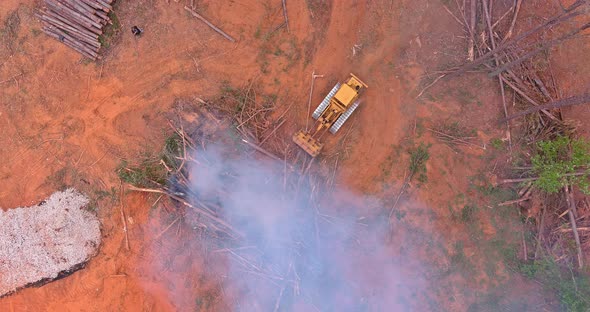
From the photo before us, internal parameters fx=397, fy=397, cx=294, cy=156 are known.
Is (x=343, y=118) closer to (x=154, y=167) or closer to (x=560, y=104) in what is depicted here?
(x=560, y=104)

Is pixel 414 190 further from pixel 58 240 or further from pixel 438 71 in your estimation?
pixel 58 240

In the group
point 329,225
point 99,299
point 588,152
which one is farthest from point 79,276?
point 588,152

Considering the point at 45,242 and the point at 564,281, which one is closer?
the point at 564,281

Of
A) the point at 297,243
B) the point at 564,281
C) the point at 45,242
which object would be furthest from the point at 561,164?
the point at 45,242

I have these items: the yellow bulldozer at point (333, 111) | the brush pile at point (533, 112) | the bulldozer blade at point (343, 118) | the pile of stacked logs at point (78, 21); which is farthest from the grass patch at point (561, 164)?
the pile of stacked logs at point (78, 21)

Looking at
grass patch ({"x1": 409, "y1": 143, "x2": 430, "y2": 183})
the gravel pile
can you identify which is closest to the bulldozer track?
grass patch ({"x1": 409, "y1": 143, "x2": 430, "y2": 183})

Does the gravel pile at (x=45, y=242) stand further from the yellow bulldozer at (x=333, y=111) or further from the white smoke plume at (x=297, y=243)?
the yellow bulldozer at (x=333, y=111)
